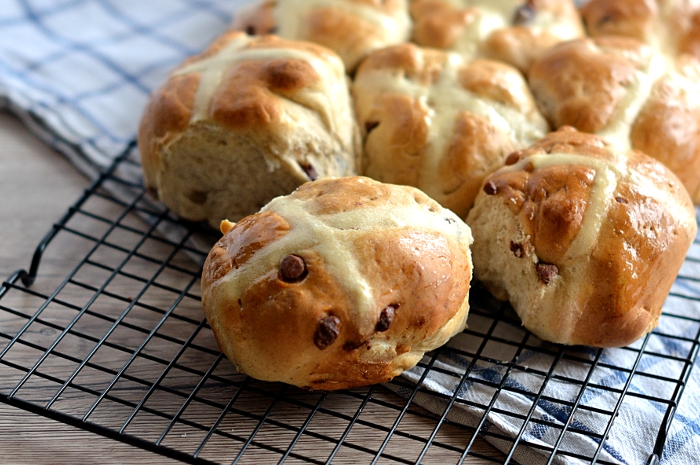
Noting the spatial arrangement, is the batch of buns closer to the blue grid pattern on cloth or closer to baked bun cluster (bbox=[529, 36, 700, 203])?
baked bun cluster (bbox=[529, 36, 700, 203])

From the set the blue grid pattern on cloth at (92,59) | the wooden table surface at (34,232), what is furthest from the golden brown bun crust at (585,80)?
the blue grid pattern on cloth at (92,59)

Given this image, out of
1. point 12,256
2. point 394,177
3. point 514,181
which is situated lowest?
point 12,256

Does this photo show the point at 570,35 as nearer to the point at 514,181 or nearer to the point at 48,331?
the point at 514,181

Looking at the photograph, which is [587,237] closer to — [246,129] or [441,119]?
[441,119]

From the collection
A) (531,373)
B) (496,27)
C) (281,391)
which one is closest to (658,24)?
(496,27)

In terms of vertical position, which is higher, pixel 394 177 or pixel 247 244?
pixel 247 244

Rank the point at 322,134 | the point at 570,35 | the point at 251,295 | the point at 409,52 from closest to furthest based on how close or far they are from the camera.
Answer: the point at 251,295, the point at 322,134, the point at 409,52, the point at 570,35

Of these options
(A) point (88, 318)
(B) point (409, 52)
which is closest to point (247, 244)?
(A) point (88, 318)
